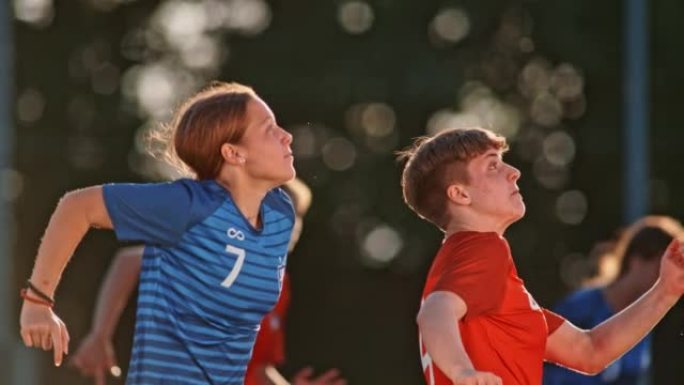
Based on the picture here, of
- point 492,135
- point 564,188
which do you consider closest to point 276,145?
point 492,135

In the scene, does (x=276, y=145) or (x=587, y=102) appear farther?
(x=587, y=102)

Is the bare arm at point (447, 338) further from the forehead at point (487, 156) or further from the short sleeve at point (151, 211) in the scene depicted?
the short sleeve at point (151, 211)

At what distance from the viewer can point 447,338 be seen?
5578 mm

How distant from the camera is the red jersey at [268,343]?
781cm

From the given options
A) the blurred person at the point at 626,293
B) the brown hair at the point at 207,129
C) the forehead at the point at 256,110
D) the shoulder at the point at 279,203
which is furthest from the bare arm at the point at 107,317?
the blurred person at the point at 626,293

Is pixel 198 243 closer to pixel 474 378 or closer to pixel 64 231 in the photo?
pixel 64 231

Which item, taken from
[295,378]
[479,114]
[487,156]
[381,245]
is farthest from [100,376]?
[479,114]

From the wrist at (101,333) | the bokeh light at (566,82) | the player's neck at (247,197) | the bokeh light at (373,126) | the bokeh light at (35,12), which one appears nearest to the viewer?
the player's neck at (247,197)

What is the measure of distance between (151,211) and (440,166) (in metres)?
0.94

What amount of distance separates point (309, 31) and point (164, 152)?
17346 mm

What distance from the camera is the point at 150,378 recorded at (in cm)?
590

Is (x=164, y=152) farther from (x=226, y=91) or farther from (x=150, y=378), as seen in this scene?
(x=150, y=378)

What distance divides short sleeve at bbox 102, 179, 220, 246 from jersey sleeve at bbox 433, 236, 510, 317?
2.50 feet

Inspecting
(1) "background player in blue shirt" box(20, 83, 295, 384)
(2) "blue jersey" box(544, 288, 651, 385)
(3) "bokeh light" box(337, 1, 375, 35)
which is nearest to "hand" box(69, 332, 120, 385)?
(1) "background player in blue shirt" box(20, 83, 295, 384)
